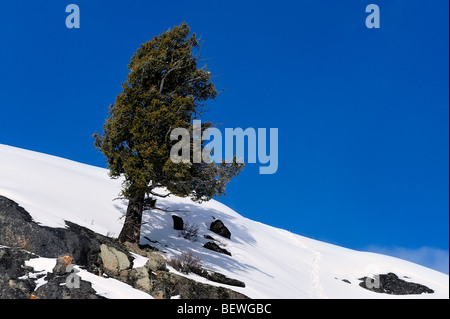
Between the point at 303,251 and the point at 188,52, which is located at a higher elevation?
the point at 188,52

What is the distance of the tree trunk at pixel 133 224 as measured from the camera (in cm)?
1488

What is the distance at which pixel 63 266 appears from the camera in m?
9.96

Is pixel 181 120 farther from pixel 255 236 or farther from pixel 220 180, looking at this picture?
pixel 255 236

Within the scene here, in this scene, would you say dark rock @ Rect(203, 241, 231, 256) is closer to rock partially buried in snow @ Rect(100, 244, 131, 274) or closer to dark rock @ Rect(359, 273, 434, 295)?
rock partially buried in snow @ Rect(100, 244, 131, 274)

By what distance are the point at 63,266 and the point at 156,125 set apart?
22.6ft

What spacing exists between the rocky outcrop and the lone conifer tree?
10.9 ft

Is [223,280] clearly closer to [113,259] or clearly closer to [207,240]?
[113,259]

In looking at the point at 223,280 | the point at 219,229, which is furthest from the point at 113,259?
the point at 219,229

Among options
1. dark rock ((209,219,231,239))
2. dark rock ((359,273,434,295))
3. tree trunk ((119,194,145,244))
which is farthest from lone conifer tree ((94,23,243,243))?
dark rock ((359,273,434,295))

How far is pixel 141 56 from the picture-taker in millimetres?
16531

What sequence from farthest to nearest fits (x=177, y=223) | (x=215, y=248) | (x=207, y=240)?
(x=177, y=223) < (x=207, y=240) < (x=215, y=248)
